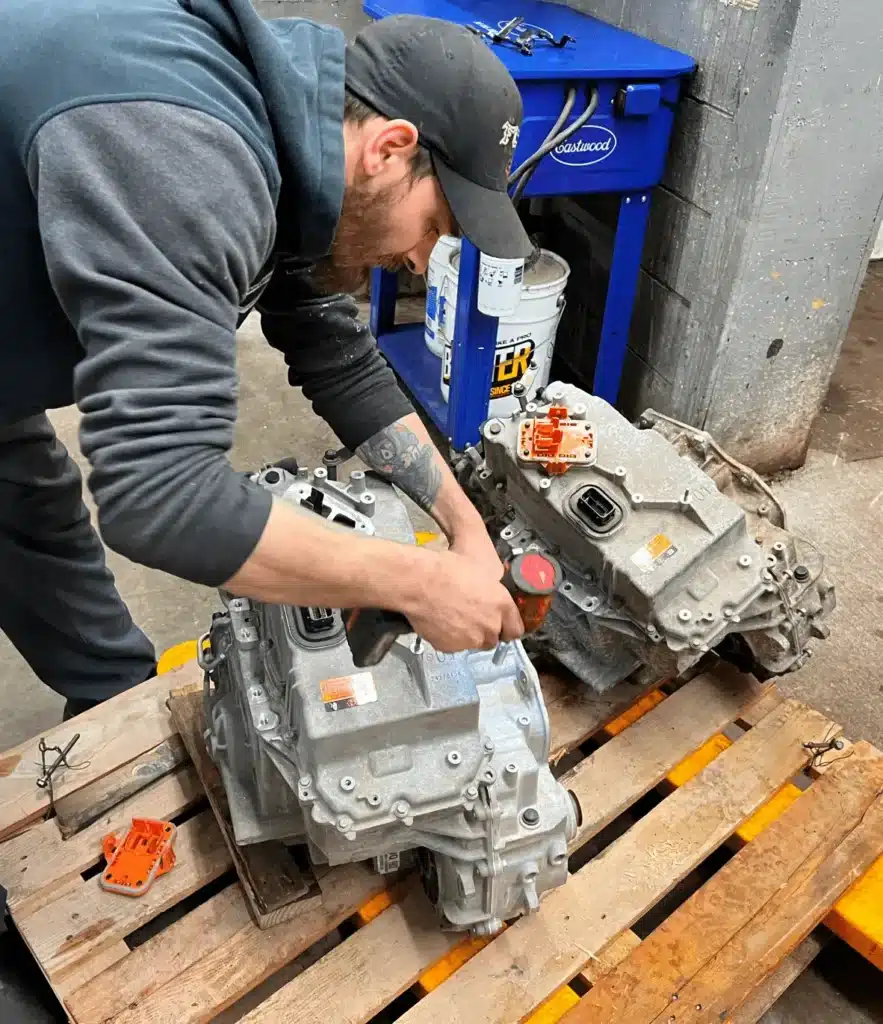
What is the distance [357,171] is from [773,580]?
1092 mm

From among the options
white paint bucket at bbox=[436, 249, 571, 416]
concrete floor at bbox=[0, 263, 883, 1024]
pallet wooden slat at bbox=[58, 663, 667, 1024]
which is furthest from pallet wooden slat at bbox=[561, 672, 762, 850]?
white paint bucket at bbox=[436, 249, 571, 416]

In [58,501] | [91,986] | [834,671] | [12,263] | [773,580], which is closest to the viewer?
[12,263]

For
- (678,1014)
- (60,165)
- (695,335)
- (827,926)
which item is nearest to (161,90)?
(60,165)

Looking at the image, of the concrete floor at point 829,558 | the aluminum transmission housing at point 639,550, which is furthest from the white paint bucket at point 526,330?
the aluminum transmission housing at point 639,550

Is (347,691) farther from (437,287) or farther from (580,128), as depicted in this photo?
(437,287)

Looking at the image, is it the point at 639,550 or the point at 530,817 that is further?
the point at 639,550

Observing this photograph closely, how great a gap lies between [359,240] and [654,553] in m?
0.80

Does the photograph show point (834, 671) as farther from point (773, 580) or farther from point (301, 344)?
point (301, 344)

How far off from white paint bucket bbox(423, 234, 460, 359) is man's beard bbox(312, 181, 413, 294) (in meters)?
1.37

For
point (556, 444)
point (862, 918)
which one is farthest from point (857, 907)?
point (556, 444)

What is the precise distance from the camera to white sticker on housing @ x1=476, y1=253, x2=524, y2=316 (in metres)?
2.48

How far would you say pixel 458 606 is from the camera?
1.18 m

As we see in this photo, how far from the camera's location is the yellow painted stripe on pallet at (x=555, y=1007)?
4.73ft

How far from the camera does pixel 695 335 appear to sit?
2.78 meters
